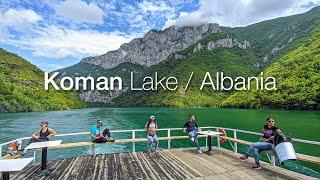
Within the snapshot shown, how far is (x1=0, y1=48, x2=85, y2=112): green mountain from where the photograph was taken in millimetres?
114850

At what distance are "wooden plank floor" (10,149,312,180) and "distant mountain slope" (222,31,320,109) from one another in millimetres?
98740

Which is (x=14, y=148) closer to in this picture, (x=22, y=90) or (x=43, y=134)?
(x=43, y=134)

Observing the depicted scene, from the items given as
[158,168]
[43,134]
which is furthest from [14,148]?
[158,168]

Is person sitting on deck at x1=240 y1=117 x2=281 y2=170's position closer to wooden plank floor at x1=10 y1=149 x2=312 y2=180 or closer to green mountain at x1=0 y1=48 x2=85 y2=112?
wooden plank floor at x1=10 y1=149 x2=312 y2=180

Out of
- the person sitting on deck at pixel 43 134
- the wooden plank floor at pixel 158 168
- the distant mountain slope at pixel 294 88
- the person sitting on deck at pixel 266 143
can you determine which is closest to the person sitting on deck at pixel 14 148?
the person sitting on deck at pixel 43 134

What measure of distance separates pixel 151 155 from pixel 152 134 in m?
1.20

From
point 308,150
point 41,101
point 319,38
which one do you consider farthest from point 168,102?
point 308,150

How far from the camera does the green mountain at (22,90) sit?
377 ft

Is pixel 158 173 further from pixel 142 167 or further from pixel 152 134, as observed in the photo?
pixel 152 134

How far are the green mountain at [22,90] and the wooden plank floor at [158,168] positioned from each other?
11124 cm

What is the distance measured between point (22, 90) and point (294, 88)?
4418 inches

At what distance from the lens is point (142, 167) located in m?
9.93

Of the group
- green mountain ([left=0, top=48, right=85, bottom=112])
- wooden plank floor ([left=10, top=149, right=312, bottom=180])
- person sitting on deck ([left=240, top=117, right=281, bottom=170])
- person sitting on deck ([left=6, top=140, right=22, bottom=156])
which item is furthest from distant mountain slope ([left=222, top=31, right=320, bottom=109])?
person sitting on deck ([left=6, top=140, right=22, bottom=156])

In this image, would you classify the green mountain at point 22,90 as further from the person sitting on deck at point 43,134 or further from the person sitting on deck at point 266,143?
the person sitting on deck at point 266,143
